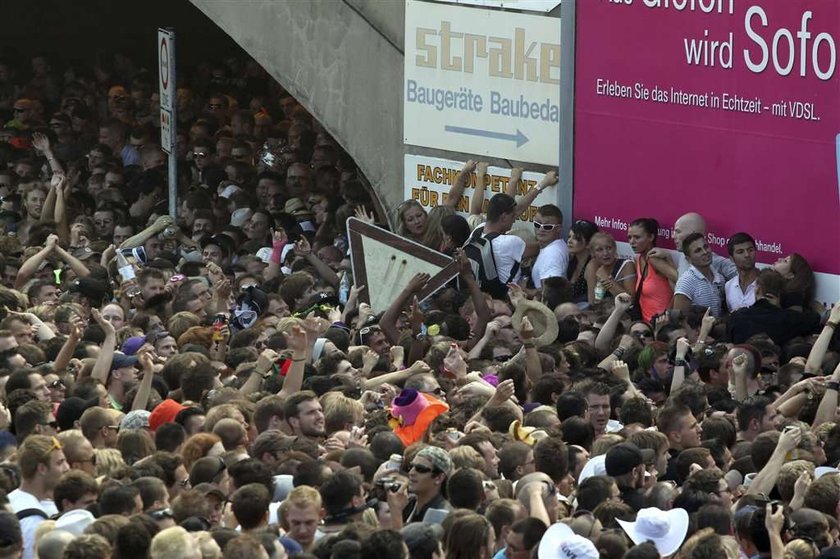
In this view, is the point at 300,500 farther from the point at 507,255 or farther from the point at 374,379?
the point at 507,255

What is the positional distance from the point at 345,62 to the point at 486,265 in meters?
4.03

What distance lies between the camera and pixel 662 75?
58.2 ft

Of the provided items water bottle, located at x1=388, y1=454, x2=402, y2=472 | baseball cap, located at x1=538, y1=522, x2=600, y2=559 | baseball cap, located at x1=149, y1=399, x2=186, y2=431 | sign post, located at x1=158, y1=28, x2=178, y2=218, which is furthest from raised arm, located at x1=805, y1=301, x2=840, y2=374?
sign post, located at x1=158, y1=28, x2=178, y2=218

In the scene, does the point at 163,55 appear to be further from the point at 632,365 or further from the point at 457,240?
the point at 632,365

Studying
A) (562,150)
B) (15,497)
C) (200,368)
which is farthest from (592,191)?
(15,497)

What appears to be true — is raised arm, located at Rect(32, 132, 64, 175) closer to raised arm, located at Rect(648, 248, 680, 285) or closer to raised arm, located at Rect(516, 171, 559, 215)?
raised arm, located at Rect(516, 171, 559, 215)

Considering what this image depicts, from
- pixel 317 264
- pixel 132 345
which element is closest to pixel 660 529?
pixel 132 345

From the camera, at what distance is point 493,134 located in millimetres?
19406

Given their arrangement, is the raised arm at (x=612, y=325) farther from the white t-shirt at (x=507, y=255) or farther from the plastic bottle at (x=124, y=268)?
the plastic bottle at (x=124, y=268)

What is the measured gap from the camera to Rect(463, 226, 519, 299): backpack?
704 inches

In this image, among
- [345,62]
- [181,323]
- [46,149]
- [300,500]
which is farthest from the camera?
[46,149]

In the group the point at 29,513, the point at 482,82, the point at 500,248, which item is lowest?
the point at 29,513

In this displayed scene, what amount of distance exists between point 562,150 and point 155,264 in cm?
366

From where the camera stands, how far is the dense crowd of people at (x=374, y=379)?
9.87m
